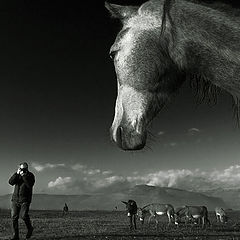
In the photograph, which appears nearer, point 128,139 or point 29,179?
point 128,139

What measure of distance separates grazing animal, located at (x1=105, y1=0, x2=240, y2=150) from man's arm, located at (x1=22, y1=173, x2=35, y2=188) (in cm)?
1061

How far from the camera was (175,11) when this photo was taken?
2.89 meters

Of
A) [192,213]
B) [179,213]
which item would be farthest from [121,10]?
[179,213]

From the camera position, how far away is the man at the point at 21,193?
514 inches

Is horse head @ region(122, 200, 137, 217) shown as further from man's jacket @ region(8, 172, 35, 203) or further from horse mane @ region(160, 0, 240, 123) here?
horse mane @ region(160, 0, 240, 123)

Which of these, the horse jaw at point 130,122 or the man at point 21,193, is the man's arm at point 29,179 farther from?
the horse jaw at point 130,122

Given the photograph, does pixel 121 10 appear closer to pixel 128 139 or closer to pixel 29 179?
pixel 128 139

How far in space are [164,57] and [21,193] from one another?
11151 millimetres

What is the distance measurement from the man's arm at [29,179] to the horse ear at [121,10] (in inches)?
415

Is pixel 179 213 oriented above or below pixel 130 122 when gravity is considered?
below

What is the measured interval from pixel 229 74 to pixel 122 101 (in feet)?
2.63

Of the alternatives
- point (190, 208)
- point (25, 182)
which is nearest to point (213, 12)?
point (25, 182)

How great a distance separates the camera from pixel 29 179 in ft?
43.2

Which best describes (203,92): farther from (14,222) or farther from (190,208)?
(190,208)
